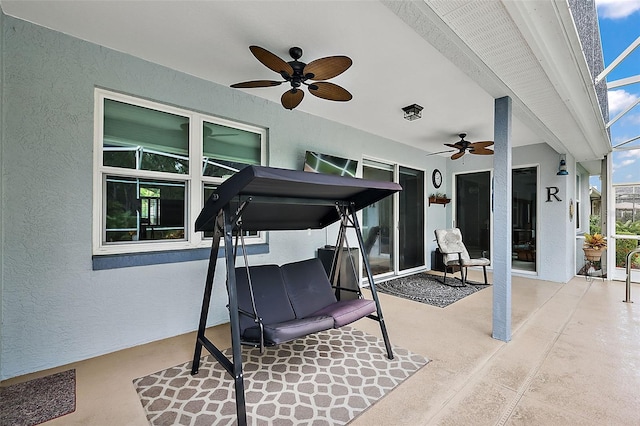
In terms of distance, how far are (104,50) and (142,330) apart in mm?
2591

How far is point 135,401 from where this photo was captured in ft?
6.53

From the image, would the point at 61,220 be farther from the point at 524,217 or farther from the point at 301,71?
the point at 524,217

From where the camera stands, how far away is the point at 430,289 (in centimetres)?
490

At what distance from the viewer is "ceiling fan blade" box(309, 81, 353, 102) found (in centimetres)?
263

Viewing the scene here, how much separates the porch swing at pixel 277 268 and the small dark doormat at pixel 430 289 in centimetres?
183

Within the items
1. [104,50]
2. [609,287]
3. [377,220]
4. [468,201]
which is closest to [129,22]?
[104,50]

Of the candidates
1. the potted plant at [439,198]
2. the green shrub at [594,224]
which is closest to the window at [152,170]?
the potted plant at [439,198]

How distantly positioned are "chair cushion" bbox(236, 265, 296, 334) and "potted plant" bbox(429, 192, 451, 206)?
4715 mm

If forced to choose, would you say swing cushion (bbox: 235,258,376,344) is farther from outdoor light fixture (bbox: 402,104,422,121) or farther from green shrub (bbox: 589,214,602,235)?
green shrub (bbox: 589,214,602,235)

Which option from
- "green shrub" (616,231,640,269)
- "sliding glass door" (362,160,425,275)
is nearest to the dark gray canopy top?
"sliding glass door" (362,160,425,275)

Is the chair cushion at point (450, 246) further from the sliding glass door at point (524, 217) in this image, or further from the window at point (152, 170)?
the window at point (152, 170)

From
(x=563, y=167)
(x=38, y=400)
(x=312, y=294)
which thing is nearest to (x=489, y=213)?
(x=563, y=167)

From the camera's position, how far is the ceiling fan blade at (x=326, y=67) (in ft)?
7.25

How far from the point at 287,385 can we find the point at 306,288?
955 mm
